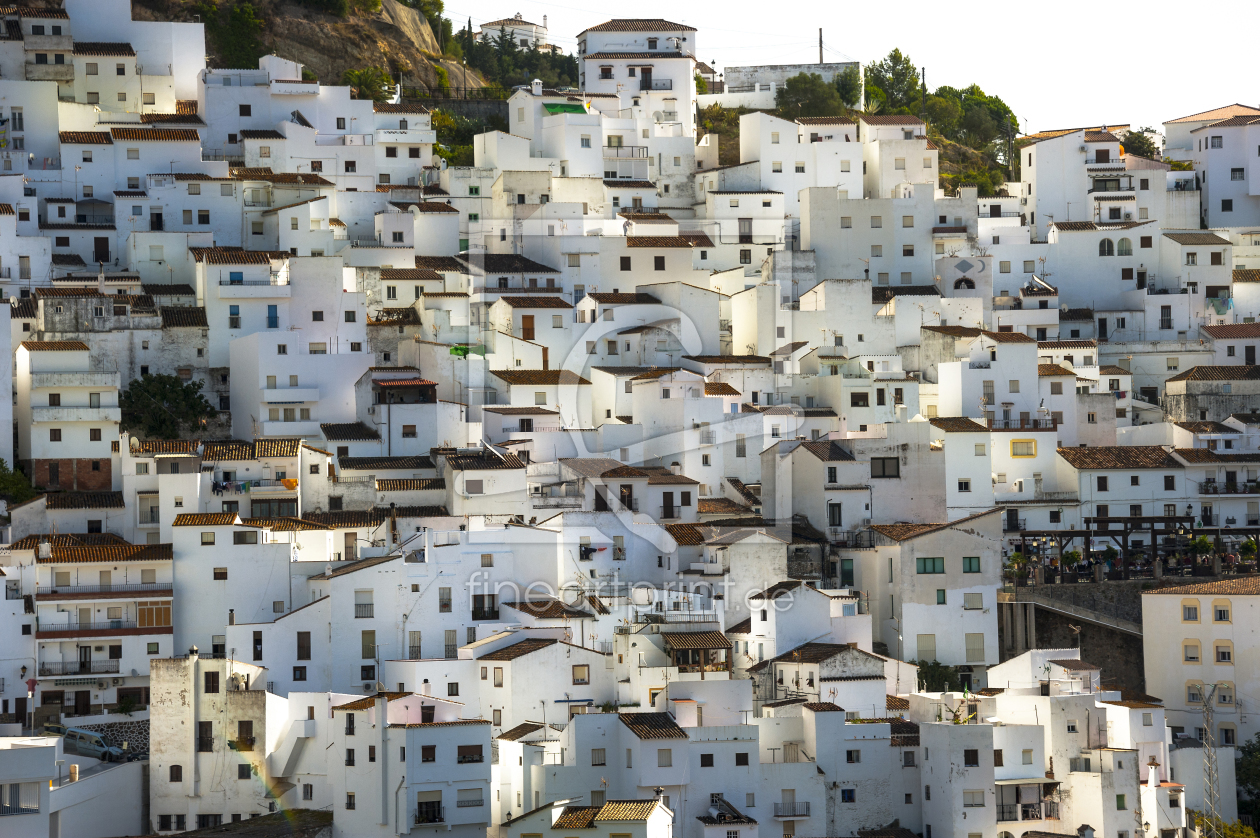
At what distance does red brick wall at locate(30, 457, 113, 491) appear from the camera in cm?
4850

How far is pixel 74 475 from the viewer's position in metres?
48.6

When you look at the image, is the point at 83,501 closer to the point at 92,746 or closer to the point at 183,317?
the point at 92,746

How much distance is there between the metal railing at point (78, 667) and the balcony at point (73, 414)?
8.21 meters

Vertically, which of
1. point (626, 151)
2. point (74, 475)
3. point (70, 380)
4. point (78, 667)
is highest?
point (626, 151)

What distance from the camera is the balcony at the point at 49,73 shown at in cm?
6194

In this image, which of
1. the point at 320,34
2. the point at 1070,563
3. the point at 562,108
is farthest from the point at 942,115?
the point at 1070,563

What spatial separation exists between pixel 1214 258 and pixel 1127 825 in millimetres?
28350

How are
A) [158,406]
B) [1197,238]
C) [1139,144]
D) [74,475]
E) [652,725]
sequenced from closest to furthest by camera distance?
[652,725], [74,475], [158,406], [1197,238], [1139,144]

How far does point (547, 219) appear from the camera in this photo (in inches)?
2389

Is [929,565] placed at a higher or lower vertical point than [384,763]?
higher

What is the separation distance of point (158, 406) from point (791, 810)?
21.8 metres

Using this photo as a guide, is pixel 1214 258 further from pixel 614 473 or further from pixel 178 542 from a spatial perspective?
pixel 178 542

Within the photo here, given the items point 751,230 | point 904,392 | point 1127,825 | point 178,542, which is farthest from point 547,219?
point 1127,825

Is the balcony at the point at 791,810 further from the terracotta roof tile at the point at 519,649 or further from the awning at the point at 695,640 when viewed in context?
the terracotta roof tile at the point at 519,649
